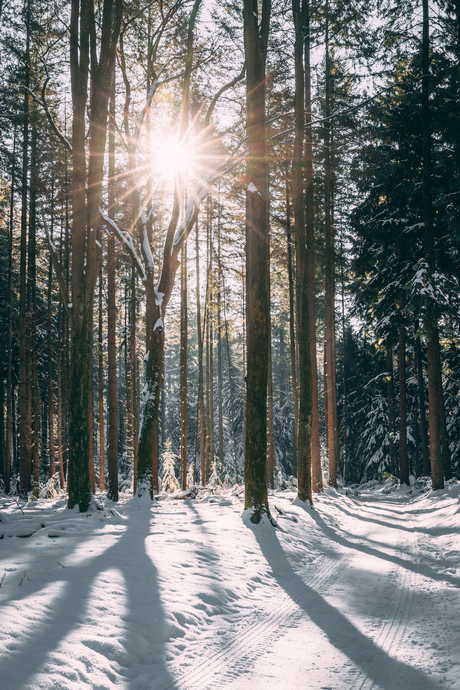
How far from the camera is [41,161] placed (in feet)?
48.5

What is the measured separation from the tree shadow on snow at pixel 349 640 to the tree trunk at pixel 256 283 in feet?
6.56

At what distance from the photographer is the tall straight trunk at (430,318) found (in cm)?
1325

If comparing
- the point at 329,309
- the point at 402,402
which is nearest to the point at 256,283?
the point at 329,309

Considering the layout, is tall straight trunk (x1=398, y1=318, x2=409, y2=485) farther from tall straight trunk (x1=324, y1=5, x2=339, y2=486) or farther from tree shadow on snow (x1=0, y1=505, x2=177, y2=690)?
tree shadow on snow (x1=0, y1=505, x2=177, y2=690)

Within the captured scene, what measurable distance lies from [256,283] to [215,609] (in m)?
5.54

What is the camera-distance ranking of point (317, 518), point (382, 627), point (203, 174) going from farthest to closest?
point (203, 174) < point (317, 518) < point (382, 627)

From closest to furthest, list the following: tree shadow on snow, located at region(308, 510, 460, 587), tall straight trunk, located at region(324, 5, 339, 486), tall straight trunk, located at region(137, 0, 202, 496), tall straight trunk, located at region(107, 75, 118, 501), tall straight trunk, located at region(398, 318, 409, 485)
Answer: tree shadow on snow, located at region(308, 510, 460, 587) → tall straight trunk, located at region(137, 0, 202, 496) → tall straight trunk, located at region(107, 75, 118, 501) → tall straight trunk, located at region(324, 5, 339, 486) → tall straight trunk, located at region(398, 318, 409, 485)

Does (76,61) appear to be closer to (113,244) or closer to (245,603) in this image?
(113,244)

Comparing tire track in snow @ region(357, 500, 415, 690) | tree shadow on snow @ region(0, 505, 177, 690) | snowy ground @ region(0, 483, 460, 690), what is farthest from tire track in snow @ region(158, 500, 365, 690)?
tire track in snow @ region(357, 500, 415, 690)

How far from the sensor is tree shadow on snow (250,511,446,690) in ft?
10.1

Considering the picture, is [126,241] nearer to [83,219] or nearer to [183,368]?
[83,219]

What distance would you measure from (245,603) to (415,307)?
10.9 m

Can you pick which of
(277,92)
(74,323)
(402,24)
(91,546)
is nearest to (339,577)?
(91,546)

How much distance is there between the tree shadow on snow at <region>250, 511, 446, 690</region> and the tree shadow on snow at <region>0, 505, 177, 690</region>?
144cm
